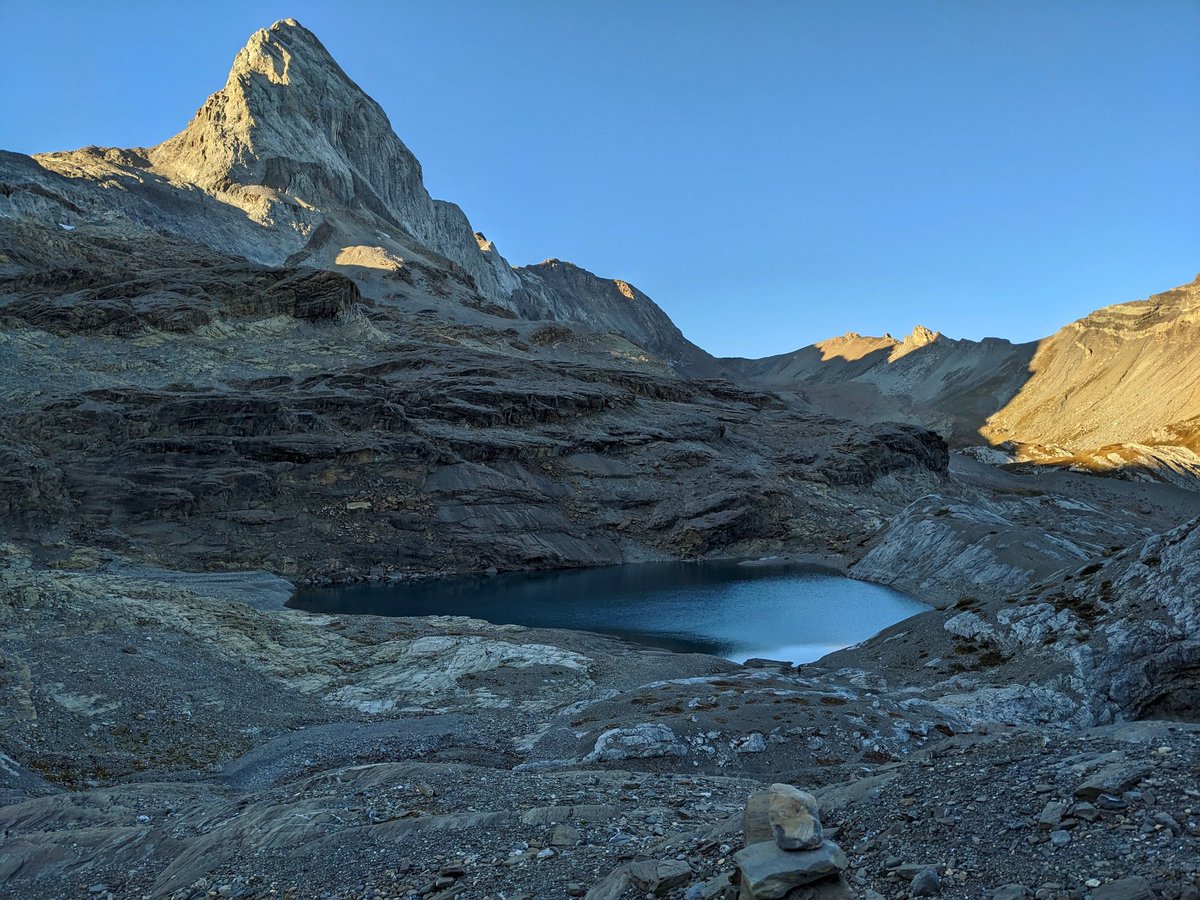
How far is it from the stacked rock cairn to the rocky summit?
0.13 ft

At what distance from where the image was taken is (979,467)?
6462 inches

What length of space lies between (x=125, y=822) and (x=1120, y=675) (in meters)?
31.0

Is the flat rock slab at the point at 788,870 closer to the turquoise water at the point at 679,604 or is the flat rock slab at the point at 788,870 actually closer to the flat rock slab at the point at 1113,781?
the flat rock slab at the point at 1113,781

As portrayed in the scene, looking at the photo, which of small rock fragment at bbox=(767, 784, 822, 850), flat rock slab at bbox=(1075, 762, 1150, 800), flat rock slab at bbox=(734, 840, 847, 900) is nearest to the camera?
flat rock slab at bbox=(734, 840, 847, 900)

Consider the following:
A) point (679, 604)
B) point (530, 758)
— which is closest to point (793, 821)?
point (530, 758)

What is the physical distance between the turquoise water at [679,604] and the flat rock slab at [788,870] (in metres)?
42.7

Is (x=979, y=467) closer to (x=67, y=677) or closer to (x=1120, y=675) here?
(x=1120, y=675)

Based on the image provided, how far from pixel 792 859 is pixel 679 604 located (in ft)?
213

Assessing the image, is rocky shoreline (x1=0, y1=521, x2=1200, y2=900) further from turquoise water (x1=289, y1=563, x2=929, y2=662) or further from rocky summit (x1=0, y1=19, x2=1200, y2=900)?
turquoise water (x1=289, y1=563, x2=929, y2=662)

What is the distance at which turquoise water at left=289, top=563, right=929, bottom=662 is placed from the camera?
2261 inches

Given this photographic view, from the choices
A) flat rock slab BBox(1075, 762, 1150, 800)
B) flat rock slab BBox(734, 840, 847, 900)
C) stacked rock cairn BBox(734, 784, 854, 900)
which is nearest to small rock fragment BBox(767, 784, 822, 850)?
stacked rock cairn BBox(734, 784, 854, 900)

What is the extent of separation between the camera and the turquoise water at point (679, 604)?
57.4 m

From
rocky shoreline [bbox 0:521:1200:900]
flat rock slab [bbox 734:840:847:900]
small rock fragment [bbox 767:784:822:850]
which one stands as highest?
small rock fragment [bbox 767:784:822:850]

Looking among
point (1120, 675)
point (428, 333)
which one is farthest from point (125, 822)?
point (428, 333)
